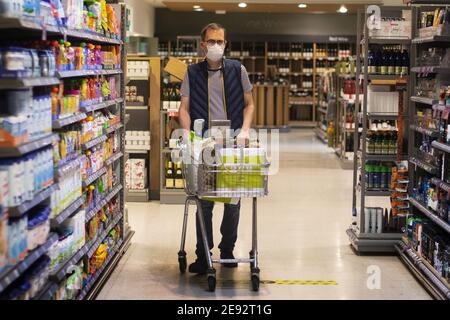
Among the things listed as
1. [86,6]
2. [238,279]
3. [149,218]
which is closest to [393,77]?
[238,279]

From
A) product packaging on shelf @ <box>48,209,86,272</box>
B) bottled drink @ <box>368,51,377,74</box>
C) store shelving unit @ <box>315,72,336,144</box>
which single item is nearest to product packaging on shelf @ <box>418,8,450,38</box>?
bottled drink @ <box>368,51,377,74</box>

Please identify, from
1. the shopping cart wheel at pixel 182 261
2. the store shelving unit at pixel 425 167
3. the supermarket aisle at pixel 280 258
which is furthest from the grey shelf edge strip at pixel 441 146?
the shopping cart wheel at pixel 182 261

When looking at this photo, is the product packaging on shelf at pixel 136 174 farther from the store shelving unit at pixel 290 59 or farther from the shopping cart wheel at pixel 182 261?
the store shelving unit at pixel 290 59

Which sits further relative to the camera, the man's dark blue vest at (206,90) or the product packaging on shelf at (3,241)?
the man's dark blue vest at (206,90)

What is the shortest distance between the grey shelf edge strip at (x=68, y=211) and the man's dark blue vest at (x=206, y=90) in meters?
1.42

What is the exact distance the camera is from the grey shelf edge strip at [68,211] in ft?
14.2

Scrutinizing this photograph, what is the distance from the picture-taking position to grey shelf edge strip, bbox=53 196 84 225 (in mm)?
4328

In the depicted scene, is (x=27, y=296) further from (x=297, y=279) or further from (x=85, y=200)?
(x=297, y=279)

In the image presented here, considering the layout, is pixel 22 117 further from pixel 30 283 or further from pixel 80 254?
pixel 80 254

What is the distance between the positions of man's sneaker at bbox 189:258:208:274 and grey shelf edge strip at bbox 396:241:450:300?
1600mm

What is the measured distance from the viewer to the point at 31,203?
3785 mm

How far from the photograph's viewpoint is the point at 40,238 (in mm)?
4016
